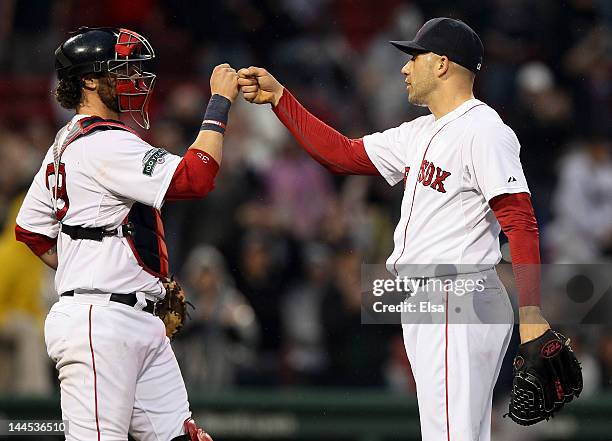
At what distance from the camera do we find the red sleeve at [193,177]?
4168mm

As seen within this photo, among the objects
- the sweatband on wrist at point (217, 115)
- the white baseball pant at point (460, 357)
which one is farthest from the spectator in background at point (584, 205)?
the sweatband on wrist at point (217, 115)

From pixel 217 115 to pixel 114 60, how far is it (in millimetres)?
425

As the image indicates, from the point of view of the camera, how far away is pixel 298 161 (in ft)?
30.1

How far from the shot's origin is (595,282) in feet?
27.9

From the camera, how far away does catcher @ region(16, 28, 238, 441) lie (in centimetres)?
416

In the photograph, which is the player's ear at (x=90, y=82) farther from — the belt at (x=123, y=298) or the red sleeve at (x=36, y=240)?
the belt at (x=123, y=298)

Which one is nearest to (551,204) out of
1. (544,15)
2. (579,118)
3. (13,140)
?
(579,118)

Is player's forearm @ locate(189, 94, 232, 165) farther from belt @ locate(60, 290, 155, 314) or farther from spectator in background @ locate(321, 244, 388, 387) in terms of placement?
spectator in background @ locate(321, 244, 388, 387)

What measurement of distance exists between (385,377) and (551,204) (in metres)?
2.11

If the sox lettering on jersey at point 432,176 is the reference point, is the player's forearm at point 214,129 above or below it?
above

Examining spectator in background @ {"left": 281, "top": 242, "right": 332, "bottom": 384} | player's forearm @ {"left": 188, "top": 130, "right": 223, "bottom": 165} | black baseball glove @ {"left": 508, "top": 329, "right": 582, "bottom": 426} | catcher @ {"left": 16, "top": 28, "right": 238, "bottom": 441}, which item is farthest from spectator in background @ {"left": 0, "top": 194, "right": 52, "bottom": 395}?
black baseball glove @ {"left": 508, "top": 329, "right": 582, "bottom": 426}

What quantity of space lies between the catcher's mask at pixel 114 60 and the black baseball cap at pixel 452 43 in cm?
103

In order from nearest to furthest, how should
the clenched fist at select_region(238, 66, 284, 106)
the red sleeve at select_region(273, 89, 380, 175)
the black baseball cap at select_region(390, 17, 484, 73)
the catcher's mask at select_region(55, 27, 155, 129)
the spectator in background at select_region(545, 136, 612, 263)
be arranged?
the catcher's mask at select_region(55, 27, 155, 129)
the black baseball cap at select_region(390, 17, 484, 73)
the clenched fist at select_region(238, 66, 284, 106)
the red sleeve at select_region(273, 89, 380, 175)
the spectator in background at select_region(545, 136, 612, 263)

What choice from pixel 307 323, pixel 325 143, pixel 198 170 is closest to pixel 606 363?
pixel 307 323
